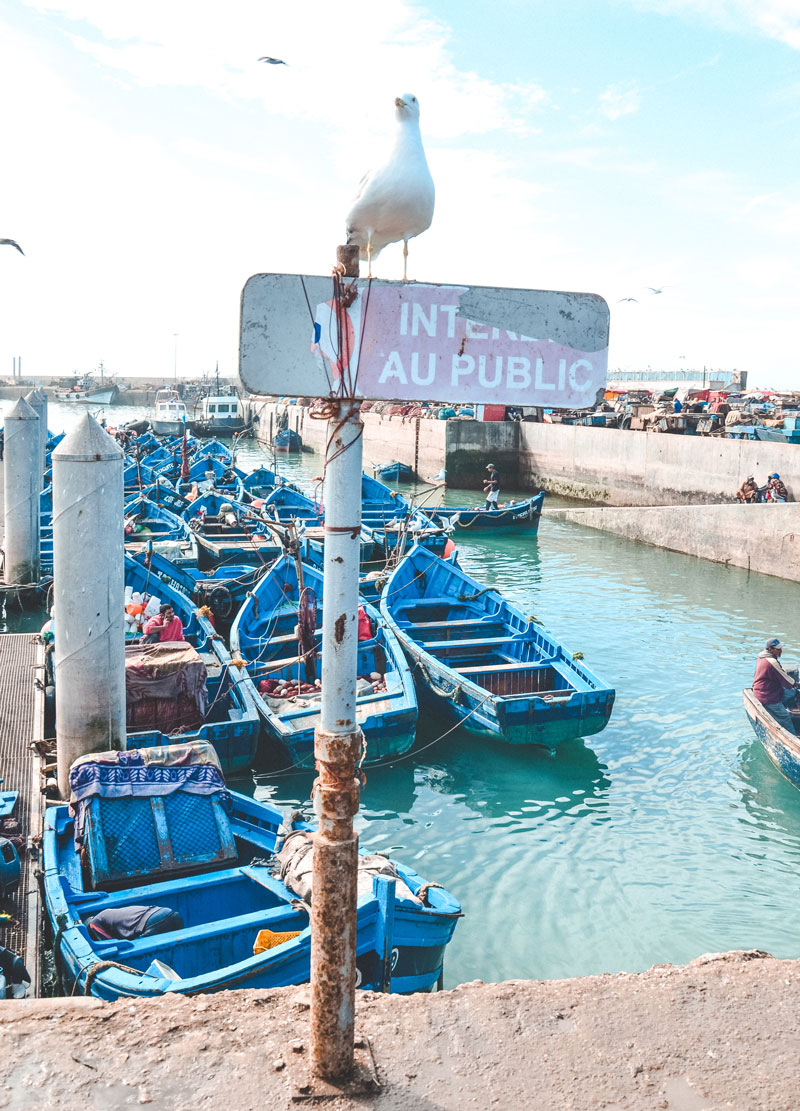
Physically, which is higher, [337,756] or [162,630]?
[337,756]

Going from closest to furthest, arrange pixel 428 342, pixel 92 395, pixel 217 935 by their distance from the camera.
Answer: pixel 428 342 → pixel 217 935 → pixel 92 395

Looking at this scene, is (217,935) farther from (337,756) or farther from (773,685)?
(773,685)

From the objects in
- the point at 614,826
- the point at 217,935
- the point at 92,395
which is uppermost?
the point at 92,395

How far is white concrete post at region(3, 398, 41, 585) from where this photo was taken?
53.1ft

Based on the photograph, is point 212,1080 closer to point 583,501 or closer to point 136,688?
point 136,688

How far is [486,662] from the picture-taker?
43.5ft

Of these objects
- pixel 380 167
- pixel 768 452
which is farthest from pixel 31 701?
pixel 768 452

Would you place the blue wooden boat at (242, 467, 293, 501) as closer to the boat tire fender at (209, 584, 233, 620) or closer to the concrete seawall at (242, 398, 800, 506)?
the concrete seawall at (242, 398, 800, 506)

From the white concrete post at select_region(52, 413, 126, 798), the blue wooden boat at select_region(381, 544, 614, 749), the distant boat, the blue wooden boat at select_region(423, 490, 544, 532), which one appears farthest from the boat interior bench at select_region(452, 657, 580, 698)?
the distant boat

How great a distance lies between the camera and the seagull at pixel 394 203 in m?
3.70

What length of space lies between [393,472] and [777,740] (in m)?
29.6

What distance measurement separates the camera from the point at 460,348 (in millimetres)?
3186

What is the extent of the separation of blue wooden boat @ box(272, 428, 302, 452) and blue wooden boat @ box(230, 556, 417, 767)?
4023 cm

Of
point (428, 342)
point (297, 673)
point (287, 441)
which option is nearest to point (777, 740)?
point (297, 673)
